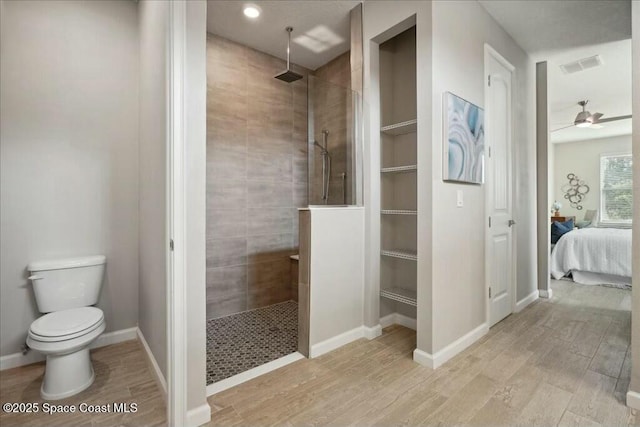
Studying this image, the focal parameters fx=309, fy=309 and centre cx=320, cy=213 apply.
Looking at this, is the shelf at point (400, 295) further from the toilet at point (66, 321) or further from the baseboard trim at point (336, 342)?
the toilet at point (66, 321)

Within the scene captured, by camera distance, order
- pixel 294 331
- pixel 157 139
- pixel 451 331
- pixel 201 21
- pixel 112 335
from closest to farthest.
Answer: pixel 201 21
pixel 157 139
pixel 451 331
pixel 112 335
pixel 294 331

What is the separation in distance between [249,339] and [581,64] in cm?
469

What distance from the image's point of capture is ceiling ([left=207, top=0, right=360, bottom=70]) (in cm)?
261

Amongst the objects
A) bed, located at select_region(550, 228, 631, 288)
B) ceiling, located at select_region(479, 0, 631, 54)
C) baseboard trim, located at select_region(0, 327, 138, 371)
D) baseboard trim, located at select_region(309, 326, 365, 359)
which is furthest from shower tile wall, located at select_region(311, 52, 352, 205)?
bed, located at select_region(550, 228, 631, 288)

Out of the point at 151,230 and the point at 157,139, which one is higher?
the point at 157,139

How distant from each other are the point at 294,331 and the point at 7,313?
79.8 inches

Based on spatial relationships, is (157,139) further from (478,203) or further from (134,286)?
(478,203)

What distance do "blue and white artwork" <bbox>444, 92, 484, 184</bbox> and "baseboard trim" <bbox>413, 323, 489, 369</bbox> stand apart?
1206 millimetres

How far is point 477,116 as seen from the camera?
2506 mm

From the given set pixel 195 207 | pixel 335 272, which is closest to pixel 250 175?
pixel 335 272

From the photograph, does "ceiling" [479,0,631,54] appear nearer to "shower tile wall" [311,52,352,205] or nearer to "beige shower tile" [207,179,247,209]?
"shower tile wall" [311,52,352,205]

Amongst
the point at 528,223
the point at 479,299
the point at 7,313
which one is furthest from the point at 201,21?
the point at 528,223

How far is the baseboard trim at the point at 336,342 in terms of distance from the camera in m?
2.25

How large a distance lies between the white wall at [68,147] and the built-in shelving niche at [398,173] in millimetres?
2125
